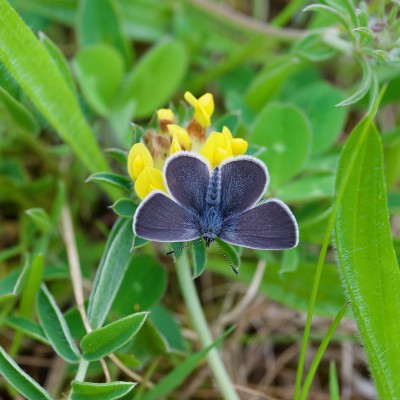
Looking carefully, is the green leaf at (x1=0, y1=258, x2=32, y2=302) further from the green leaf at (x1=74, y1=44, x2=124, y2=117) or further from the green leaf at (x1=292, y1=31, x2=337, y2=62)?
the green leaf at (x1=292, y1=31, x2=337, y2=62)

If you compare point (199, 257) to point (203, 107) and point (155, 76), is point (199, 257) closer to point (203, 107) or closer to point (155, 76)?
point (203, 107)

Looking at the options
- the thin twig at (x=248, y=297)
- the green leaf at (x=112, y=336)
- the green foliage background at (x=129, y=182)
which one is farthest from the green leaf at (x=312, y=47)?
the green leaf at (x=112, y=336)

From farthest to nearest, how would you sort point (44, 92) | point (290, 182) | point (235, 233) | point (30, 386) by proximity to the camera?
point (290, 182)
point (44, 92)
point (30, 386)
point (235, 233)

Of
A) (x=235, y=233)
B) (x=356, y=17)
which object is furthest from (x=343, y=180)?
(x=356, y=17)

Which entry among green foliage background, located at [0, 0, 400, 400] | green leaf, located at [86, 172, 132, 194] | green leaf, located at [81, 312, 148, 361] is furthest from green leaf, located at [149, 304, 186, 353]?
green leaf, located at [86, 172, 132, 194]

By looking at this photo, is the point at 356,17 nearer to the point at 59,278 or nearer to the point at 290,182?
the point at 290,182

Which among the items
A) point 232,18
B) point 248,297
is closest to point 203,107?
point 248,297
